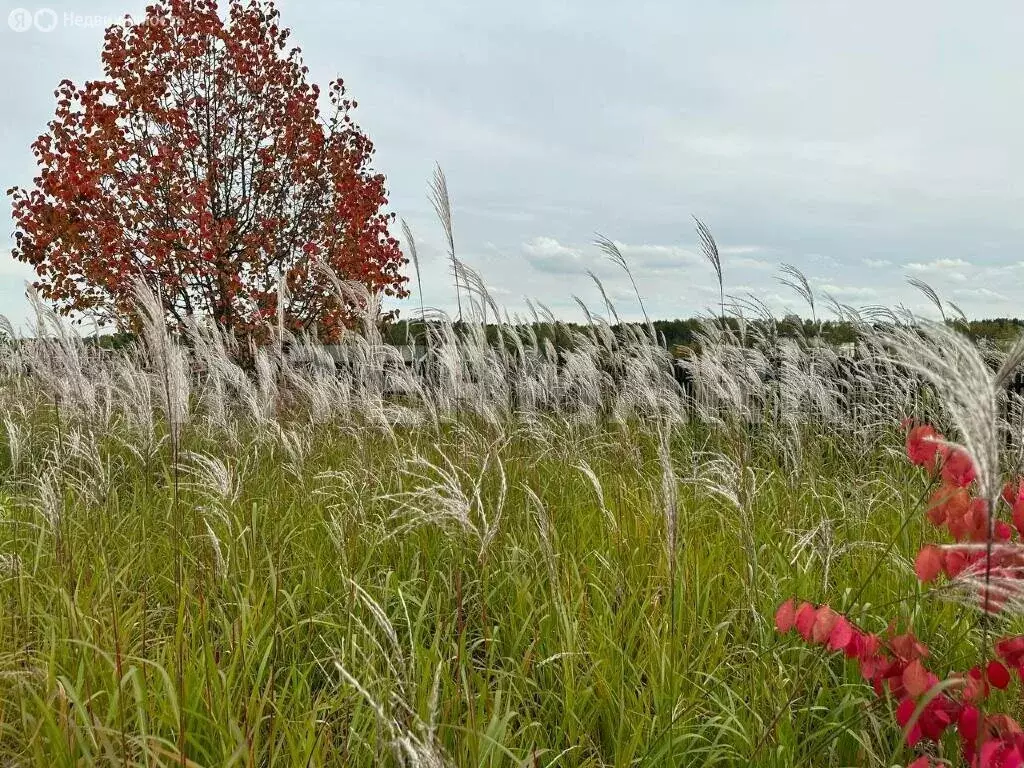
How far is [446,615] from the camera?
3.07 meters

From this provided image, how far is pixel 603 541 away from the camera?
326 centimetres

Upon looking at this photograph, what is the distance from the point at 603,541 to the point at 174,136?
8.85 m

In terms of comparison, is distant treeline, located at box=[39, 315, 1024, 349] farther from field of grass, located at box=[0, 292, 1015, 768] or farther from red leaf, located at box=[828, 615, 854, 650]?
red leaf, located at box=[828, 615, 854, 650]

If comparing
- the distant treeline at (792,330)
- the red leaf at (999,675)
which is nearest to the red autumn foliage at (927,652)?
Result: the red leaf at (999,675)

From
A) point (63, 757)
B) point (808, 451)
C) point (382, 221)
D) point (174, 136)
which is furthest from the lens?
point (382, 221)

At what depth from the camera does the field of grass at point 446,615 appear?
2.06 meters

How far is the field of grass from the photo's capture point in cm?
206

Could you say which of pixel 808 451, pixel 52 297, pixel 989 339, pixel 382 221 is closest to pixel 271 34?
pixel 382 221

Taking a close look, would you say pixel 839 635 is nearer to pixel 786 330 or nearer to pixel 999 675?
pixel 999 675

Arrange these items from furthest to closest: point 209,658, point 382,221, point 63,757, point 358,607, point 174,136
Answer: point 382,221 < point 174,136 < point 358,607 < point 209,658 < point 63,757

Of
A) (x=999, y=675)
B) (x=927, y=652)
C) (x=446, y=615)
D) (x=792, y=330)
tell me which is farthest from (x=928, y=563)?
(x=792, y=330)

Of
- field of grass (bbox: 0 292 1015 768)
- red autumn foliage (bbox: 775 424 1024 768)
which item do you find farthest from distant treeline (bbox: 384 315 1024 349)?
red autumn foliage (bbox: 775 424 1024 768)

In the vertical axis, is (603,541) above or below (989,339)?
below

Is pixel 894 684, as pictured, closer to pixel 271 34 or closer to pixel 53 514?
pixel 53 514
